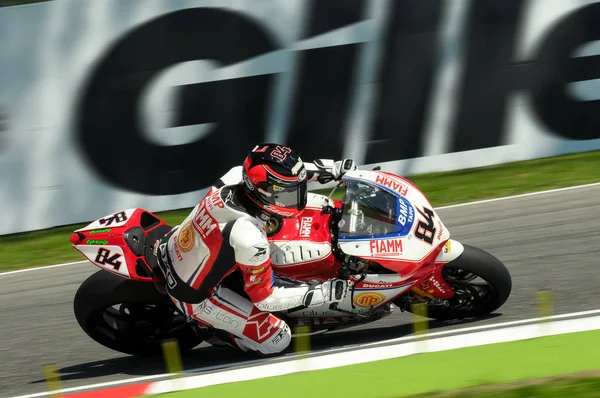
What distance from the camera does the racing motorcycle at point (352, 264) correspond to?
5.79m

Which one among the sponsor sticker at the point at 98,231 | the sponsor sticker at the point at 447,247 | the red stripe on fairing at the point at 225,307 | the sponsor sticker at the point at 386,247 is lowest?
the red stripe on fairing at the point at 225,307

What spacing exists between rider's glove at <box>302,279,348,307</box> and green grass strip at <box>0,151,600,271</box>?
4.13 meters

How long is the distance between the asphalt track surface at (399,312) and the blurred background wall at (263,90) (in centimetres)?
121

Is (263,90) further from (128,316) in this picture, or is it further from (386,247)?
(386,247)

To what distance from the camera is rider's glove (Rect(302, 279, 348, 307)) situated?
226 inches

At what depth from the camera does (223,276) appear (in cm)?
585

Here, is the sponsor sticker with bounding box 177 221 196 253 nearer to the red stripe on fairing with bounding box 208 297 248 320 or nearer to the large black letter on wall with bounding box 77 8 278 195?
the red stripe on fairing with bounding box 208 297 248 320

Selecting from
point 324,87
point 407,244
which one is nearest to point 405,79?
point 324,87

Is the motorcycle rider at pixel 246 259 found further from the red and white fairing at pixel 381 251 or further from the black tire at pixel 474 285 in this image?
the black tire at pixel 474 285

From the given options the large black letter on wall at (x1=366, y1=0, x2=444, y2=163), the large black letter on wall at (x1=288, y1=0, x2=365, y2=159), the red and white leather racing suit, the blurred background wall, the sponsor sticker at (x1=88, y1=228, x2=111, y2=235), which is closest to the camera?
the red and white leather racing suit

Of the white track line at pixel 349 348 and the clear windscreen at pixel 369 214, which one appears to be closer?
the clear windscreen at pixel 369 214

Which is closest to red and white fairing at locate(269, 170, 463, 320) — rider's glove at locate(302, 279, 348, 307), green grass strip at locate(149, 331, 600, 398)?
rider's glove at locate(302, 279, 348, 307)

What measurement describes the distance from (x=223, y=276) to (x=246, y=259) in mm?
382

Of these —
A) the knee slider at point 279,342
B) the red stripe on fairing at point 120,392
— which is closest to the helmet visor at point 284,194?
the knee slider at point 279,342
